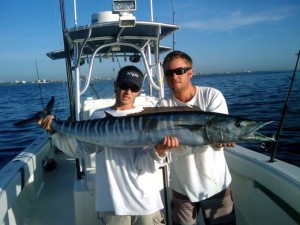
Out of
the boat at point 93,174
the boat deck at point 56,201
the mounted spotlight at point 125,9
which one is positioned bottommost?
the boat deck at point 56,201

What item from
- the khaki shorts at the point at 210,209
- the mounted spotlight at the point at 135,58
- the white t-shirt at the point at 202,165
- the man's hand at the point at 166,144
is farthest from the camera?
the mounted spotlight at the point at 135,58

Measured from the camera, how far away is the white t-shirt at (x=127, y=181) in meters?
2.41

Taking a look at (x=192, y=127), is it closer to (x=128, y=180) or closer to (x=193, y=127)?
(x=193, y=127)

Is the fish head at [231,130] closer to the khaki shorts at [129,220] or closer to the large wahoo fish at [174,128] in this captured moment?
the large wahoo fish at [174,128]

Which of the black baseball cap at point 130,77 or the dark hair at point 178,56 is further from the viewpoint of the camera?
the dark hair at point 178,56

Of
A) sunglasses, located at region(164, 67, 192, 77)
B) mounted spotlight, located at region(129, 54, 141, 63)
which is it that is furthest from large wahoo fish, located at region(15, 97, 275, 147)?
mounted spotlight, located at region(129, 54, 141, 63)

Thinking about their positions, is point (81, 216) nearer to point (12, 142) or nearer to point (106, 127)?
point (106, 127)

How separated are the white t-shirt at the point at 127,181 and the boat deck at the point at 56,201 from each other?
2.11 meters

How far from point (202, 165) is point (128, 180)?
673mm

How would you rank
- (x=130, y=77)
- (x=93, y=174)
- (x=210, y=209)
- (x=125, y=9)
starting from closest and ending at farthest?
(x=130, y=77) → (x=210, y=209) → (x=93, y=174) → (x=125, y=9)

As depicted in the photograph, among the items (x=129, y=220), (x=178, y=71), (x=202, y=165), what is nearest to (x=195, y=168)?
(x=202, y=165)

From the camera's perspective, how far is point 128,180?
2.43m

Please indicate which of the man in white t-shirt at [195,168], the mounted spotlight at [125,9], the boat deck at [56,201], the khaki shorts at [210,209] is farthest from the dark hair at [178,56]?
the boat deck at [56,201]

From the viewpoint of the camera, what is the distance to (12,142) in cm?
1168
